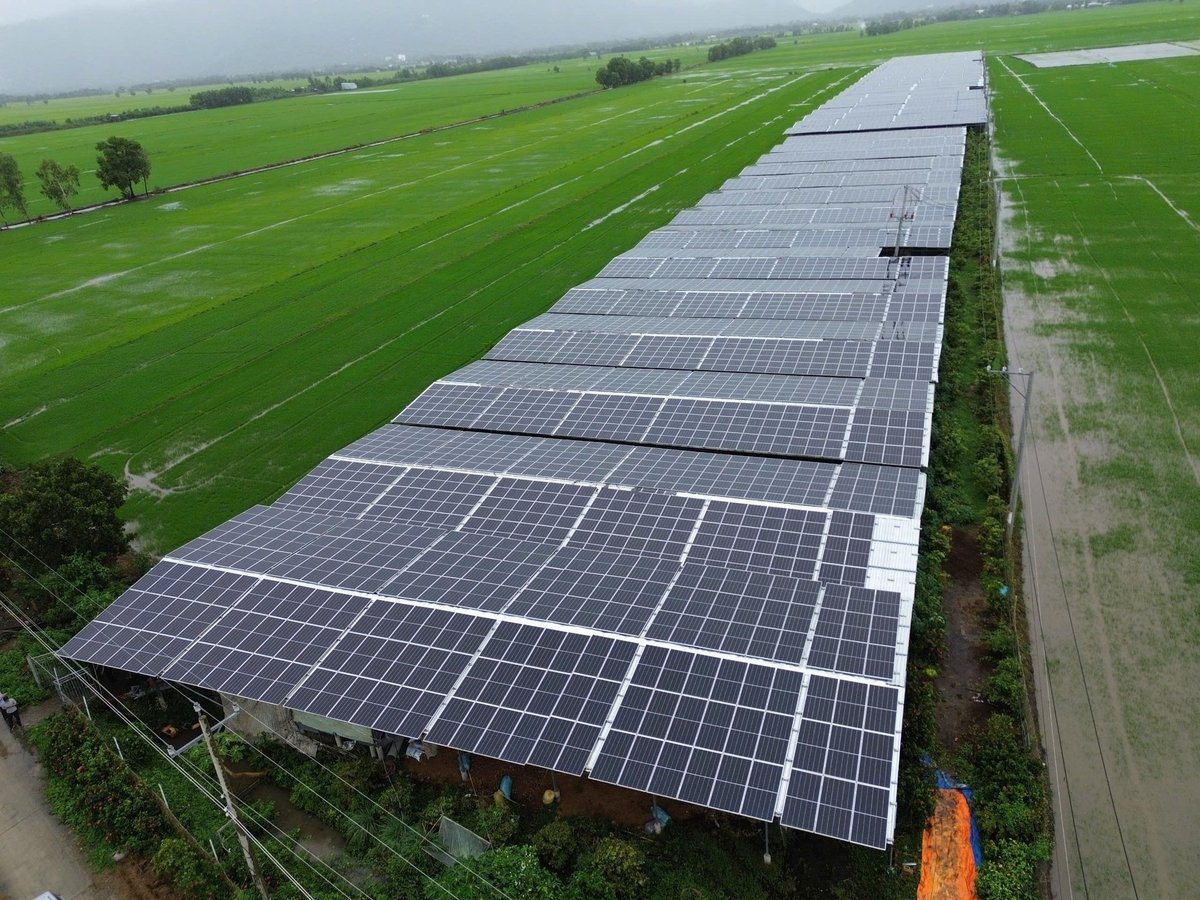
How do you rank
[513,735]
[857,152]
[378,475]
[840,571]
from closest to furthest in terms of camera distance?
[513,735] < [840,571] < [378,475] < [857,152]

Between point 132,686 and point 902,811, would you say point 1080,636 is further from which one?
point 132,686

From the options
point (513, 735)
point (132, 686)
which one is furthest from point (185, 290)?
point (513, 735)

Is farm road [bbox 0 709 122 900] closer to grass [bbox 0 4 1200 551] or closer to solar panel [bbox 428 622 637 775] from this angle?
solar panel [bbox 428 622 637 775]

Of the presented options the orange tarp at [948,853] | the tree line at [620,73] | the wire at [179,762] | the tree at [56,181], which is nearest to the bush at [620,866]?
the wire at [179,762]

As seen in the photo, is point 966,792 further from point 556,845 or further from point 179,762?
point 179,762

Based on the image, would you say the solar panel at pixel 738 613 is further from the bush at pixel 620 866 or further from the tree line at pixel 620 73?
the tree line at pixel 620 73

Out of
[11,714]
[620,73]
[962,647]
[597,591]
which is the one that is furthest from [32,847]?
[620,73]

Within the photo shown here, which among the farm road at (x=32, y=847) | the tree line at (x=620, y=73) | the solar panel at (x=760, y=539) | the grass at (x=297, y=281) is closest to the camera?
the farm road at (x=32, y=847)
